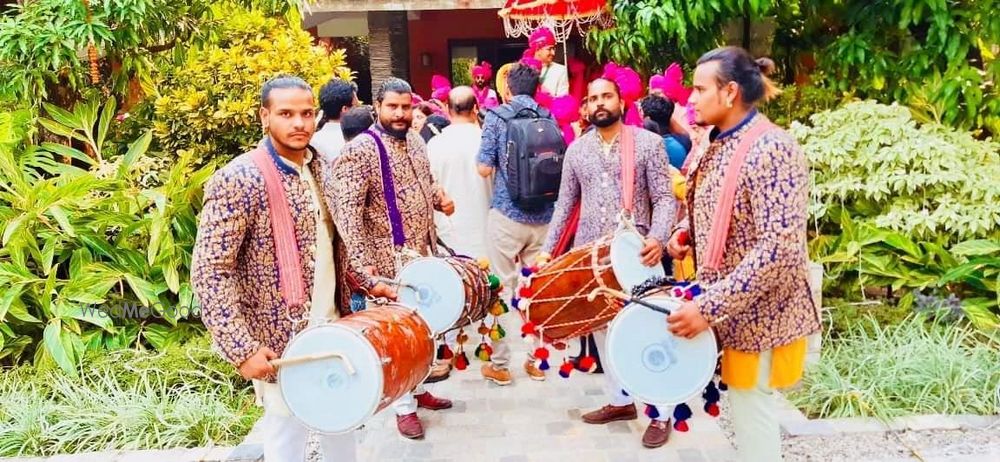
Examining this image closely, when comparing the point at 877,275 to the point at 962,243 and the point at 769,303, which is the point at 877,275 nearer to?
the point at 962,243

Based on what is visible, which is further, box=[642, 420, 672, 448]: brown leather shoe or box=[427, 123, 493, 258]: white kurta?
box=[427, 123, 493, 258]: white kurta

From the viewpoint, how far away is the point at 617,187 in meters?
3.84

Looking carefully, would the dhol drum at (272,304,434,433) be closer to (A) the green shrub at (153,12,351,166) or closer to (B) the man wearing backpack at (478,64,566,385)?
(B) the man wearing backpack at (478,64,566,385)

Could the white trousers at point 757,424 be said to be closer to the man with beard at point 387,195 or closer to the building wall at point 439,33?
A: the man with beard at point 387,195

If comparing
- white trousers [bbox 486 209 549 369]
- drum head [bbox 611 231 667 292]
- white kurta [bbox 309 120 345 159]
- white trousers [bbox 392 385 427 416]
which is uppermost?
white kurta [bbox 309 120 345 159]

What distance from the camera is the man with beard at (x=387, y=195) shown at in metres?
3.80

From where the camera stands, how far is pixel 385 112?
3.91 m

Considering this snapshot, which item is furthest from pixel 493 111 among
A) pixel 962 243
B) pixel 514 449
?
pixel 962 243

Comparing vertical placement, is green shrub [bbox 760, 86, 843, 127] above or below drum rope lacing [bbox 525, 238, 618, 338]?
above

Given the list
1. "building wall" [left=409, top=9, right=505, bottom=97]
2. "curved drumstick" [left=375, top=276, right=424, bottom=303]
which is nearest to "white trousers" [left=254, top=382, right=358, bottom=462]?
"curved drumstick" [left=375, top=276, right=424, bottom=303]

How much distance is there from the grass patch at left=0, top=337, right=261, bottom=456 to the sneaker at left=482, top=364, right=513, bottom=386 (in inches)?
50.6

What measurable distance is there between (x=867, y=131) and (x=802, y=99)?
1386mm

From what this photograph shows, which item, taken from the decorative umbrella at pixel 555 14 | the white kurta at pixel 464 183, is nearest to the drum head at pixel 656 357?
the white kurta at pixel 464 183

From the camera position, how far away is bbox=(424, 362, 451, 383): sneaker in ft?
15.6
